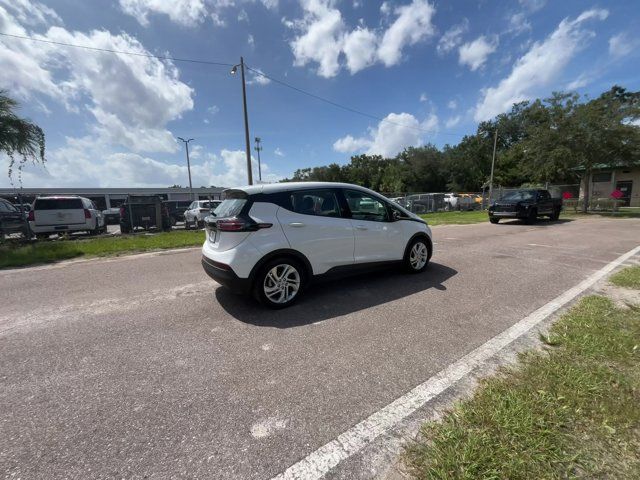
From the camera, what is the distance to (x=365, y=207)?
15.7 ft

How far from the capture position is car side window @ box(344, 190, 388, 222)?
15.3ft

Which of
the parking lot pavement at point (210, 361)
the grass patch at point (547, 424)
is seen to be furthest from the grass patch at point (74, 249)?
the grass patch at point (547, 424)

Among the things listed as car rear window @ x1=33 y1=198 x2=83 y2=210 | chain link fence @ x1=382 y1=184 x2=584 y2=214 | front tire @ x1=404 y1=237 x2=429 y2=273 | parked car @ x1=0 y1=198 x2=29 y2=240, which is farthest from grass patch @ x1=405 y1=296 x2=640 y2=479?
chain link fence @ x1=382 y1=184 x2=584 y2=214

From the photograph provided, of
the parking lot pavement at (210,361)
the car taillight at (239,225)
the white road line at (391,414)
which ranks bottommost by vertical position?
the white road line at (391,414)

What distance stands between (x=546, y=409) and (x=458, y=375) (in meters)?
0.61

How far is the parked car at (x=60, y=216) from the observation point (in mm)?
11398

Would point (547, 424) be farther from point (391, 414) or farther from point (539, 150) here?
point (539, 150)

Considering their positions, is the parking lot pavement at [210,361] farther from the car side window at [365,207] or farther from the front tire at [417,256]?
the car side window at [365,207]

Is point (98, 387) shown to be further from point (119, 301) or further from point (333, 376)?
point (119, 301)

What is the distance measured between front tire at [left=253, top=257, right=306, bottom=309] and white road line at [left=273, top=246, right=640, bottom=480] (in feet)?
6.96

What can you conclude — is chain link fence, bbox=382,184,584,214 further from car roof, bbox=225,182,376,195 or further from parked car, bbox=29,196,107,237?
car roof, bbox=225,182,376,195

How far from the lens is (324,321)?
11.8 feet

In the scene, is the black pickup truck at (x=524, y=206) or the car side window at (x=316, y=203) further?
the black pickup truck at (x=524, y=206)

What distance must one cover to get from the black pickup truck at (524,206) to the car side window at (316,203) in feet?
45.1
